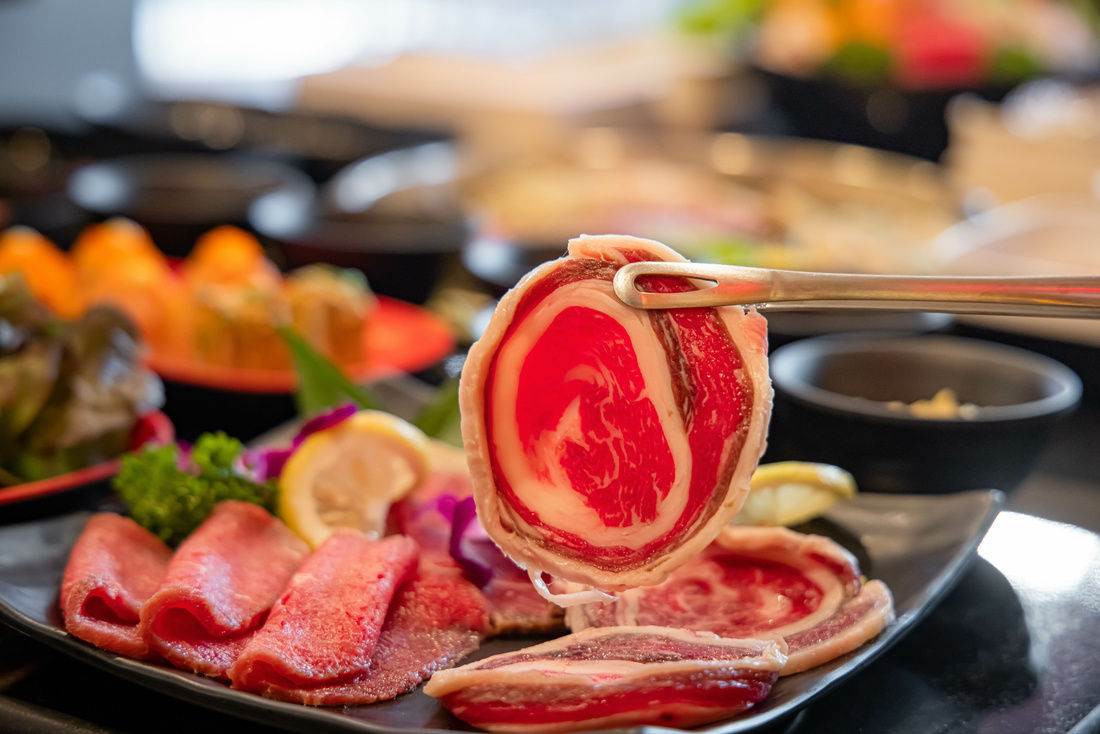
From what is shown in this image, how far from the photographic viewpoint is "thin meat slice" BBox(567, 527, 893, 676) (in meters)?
1.39

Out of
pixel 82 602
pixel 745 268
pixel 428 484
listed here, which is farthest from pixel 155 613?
pixel 745 268

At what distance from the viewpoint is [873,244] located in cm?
364

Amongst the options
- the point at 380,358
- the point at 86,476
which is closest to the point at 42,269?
the point at 380,358

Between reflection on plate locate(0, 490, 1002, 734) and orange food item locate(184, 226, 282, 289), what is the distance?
1182 millimetres

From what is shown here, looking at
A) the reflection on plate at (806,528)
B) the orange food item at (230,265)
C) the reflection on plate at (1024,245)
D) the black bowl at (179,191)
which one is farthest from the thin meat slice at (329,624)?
the black bowl at (179,191)

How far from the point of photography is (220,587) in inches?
55.6

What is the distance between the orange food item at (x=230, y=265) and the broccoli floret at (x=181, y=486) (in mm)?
1017

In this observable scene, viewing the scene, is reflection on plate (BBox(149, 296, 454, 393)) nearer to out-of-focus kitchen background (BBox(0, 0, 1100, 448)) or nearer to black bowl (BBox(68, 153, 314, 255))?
out-of-focus kitchen background (BBox(0, 0, 1100, 448))

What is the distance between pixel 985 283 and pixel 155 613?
3.45 ft

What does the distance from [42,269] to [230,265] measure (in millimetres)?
456

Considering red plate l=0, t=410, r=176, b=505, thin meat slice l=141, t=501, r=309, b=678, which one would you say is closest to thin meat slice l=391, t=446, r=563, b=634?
thin meat slice l=141, t=501, r=309, b=678

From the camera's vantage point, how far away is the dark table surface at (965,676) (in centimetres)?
133

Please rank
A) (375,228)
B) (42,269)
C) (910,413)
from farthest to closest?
(375,228), (42,269), (910,413)

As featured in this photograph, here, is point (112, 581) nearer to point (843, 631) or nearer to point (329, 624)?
point (329, 624)
